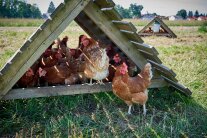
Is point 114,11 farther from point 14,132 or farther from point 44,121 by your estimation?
point 14,132

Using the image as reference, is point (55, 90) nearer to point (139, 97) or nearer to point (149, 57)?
point (139, 97)

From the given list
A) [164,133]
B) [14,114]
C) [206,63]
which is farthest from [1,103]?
[206,63]

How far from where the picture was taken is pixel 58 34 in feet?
11.0

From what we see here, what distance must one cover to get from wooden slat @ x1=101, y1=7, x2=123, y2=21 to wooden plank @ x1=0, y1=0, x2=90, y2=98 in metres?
0.31

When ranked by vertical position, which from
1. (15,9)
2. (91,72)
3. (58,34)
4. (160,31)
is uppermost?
(15,9)

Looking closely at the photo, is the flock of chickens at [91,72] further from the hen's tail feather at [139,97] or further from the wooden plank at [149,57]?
the wooden plank at [149,57]

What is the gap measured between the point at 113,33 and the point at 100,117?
4.14 ft

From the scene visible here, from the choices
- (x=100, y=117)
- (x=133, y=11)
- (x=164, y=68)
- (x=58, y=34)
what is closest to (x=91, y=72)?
(x=100, y=117)

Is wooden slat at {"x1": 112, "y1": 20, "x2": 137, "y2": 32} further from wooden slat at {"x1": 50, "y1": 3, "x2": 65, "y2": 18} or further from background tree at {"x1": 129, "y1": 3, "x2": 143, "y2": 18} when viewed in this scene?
background tree at {"x1": 129, "y1": 3, "x2": 143, "y2": 18}

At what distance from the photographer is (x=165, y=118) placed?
3.79 meters

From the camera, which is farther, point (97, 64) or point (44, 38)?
point (97, 64)

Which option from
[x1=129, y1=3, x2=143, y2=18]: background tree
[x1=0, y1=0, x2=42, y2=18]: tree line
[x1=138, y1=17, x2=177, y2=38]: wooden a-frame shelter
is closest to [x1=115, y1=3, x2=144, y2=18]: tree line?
[x1=129, y1=3, x2=143, y2=18]: background tree

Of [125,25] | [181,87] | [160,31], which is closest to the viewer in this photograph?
[125,25]

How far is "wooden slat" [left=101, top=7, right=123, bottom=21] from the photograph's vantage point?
3420mm
